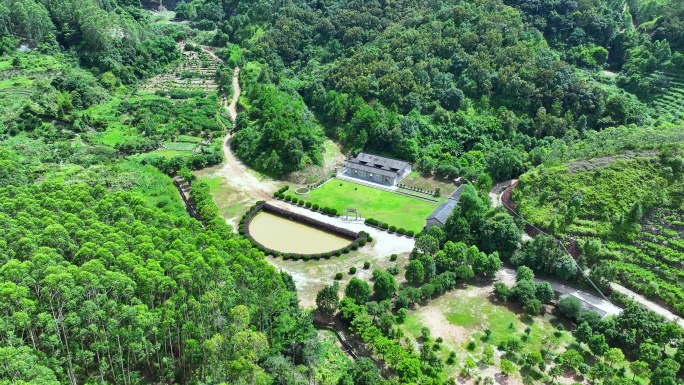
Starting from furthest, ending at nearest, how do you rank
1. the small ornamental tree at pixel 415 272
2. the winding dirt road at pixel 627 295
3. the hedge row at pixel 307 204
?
the hedge row at pixel 307 204
the small ornamental tree at pixel 415 272
the winding dirt road at pixel 627 295

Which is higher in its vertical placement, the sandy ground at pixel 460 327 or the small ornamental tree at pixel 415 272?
the small ornamental tree at pixel 415 272

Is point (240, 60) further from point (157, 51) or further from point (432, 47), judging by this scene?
point (432, 47)

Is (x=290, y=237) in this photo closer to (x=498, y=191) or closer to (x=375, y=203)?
(x=375, y=203)

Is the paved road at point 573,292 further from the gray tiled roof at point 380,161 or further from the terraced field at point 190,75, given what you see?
the terraced field at point 190,75

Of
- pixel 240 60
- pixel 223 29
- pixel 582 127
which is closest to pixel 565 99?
pixel 582 127

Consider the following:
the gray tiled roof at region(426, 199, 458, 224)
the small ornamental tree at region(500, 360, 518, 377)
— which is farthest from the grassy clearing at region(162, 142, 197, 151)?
the small ornamental tree at region(500, 360, 518, 377)

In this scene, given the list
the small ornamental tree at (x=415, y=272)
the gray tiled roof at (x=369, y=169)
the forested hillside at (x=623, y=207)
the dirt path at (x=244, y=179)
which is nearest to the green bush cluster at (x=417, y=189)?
the gray tiled roof at (x=369, y=169)

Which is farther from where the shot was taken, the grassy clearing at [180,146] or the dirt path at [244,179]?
the grassy clearing at [180,146]
